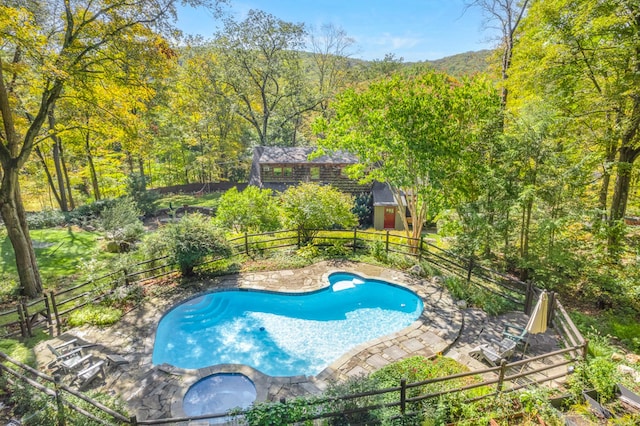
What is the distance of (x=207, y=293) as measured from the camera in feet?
35.4

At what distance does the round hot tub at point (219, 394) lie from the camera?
6.31 meters

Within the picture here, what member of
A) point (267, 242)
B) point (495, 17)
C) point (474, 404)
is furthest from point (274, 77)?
point (474, 404)

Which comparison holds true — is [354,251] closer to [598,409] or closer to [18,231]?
[598,409]

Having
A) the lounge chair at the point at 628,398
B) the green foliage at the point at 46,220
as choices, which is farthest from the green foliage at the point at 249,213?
the lounge chair at the point at 628,398

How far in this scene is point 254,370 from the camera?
721 cm

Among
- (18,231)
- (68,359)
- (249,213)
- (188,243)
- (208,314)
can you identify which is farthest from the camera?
(249,213)

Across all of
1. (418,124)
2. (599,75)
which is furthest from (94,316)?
(599,75)

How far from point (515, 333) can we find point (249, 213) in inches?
451

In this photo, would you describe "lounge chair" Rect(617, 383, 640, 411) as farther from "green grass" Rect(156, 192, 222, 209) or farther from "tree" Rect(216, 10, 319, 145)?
"tree" Rect(216, 10, 319, 145)

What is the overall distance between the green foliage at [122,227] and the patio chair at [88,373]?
30.1 feet

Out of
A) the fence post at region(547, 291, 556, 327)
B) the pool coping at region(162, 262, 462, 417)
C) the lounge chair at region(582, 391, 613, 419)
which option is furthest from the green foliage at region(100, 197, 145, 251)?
the lounge chair at region(582, 391, 613, 419)

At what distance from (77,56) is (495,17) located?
59.5ft

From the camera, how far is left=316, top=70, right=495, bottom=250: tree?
11539 millimetres

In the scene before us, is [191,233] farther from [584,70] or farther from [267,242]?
[584,70]
